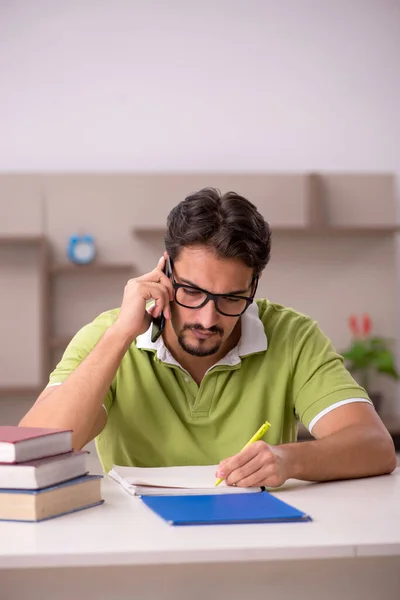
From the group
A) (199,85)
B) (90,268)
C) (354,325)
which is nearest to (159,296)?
(90,268)

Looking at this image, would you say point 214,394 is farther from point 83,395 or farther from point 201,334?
point 83,395

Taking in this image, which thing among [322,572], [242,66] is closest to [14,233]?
[242,66]

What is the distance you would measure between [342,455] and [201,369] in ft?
1.54

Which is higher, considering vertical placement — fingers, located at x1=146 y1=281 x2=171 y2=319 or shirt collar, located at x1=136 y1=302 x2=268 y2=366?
fingers, located at x1=146 y1=281 x2=171 y2=319

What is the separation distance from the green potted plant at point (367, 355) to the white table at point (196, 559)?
359 centimetres

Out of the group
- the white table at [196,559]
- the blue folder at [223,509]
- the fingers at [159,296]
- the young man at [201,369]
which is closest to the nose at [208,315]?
the young man at [201,369]

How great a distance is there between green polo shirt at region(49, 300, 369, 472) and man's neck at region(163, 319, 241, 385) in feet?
0.09

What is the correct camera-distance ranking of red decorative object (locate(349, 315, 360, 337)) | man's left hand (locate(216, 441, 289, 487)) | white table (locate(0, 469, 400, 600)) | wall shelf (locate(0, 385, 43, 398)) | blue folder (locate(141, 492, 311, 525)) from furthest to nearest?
1. red decorative object (locate(349, 315, 360, 337))
2. wall shelf (locate(0, 385, 43, 398))
3. man's left hand (locate(216, 441, 289, 487))
4. blue folder (locate(141, 492, 311, 525))
5. white table (locate(0, 469, 400, 600))

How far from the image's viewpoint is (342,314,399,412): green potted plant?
4898 mm

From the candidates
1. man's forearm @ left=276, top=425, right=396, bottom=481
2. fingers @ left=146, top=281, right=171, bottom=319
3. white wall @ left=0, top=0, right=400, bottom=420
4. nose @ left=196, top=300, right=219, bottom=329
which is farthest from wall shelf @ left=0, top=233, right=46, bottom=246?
man's forearm @ left=276, top=425, right=396, bottom=481

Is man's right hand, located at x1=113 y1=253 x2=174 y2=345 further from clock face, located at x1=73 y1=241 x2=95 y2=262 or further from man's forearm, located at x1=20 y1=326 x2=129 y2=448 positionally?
clock face, located at x1=73 y1=241 x2=95 y2=262

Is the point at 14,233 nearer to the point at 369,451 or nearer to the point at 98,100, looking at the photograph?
the point at 98,100

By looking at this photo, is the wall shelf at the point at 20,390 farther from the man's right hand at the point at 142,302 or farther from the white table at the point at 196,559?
the white table at the point at 196,559

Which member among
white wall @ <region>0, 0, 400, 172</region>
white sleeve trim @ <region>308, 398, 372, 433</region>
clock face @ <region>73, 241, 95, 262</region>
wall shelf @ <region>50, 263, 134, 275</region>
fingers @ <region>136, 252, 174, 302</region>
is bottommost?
wall shelf @ <region>50, 263, 134, 275</region>
